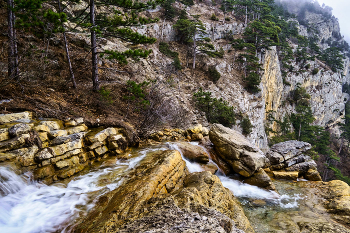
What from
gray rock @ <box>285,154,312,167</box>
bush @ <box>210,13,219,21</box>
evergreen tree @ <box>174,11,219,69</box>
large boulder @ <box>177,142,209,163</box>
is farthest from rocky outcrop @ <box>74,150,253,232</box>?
bush @ <box>210,13,219,21</box>

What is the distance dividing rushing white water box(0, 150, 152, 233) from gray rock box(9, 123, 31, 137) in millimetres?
1004

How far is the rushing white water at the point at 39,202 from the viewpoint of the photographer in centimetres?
358

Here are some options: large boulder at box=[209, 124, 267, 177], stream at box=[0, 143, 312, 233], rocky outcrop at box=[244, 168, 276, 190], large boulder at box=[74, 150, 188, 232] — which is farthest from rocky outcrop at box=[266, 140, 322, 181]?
large boulder at box=[74, 150, 188, 232]

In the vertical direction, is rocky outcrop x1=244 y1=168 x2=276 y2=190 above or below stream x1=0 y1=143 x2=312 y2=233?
below

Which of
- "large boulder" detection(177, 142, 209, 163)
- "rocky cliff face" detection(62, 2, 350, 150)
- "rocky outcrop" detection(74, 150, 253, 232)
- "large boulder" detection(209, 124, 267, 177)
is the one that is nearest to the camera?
"rocky outcrop" detection(74, 150, 253, 232)

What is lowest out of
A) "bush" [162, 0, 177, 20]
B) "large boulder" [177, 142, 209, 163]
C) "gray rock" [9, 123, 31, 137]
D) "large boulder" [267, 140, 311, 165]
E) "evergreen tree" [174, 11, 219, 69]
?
"large boulder" [267, 140, 311, 165]

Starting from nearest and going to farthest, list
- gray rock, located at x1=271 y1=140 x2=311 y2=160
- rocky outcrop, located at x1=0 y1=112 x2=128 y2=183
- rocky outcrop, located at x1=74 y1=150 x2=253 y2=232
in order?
rocky outcrop, located at x1=74 y1=150 x2=253 y2=232
rocky outcrop, located at x1=0 y1=112 x2=128 y2=183
gray rock, located at x1=271 y1=140 x2=311 y2=160

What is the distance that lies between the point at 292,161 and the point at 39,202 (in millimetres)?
11930

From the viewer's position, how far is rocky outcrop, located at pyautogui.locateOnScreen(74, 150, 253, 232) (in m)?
2.56

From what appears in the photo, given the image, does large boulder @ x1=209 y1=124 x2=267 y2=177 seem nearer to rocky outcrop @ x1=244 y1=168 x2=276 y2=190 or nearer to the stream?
rocky outcrop @ x1=244 y1=168 x2=276 y2=190

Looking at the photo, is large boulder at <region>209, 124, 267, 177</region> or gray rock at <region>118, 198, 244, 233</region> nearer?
gray rock at <region>118, 198, 244, 233</region>

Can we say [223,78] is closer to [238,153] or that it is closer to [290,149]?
[290,149]

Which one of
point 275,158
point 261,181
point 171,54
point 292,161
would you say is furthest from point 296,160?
point 171,54

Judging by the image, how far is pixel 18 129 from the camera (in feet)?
15.8
